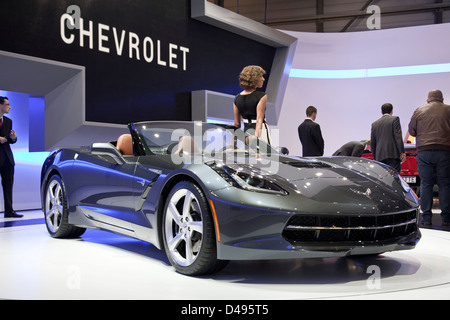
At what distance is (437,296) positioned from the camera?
278 cm

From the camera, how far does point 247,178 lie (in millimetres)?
3199

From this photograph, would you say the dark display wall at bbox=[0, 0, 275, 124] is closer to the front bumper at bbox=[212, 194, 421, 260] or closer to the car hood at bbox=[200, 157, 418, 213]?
the car hood at bbox=[200, 157, 418, 213]

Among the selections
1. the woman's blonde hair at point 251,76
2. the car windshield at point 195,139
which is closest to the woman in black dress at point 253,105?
the woman's blonde hair at point 251,76

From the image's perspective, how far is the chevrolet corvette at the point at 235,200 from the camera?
9.89ft

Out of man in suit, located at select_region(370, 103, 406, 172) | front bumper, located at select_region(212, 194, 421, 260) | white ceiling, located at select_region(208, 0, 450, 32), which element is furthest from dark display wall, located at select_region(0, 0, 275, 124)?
white ceiling, located at select_region(208, 0, 450, 32)

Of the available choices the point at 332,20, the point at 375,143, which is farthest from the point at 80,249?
the point at 332,20

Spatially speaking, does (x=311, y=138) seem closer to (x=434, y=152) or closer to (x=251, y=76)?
(x=434, y=152)

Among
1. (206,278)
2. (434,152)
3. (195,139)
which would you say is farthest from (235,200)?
(434,152)

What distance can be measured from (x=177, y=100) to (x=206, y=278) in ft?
23.4

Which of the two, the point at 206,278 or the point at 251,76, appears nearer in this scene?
the point at 206,278

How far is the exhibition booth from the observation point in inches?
124

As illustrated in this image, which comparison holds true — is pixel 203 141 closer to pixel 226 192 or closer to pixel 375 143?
pixel 226 192

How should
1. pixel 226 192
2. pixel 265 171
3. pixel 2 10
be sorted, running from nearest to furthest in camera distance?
pixel 226 192, pixel 265 171, pixel 2 10

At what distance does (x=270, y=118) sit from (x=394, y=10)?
1067cm
